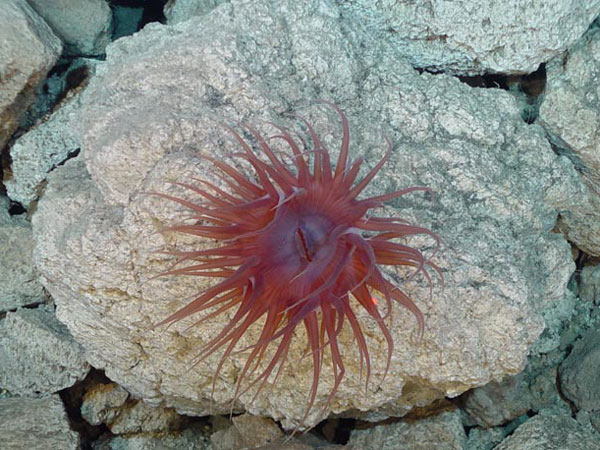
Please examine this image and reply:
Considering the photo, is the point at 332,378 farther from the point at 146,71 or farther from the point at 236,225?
the point at 146,71

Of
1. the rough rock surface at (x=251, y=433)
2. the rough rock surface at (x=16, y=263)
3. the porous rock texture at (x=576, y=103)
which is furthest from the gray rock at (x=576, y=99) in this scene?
the rough rock surface at (x=16, y=263)

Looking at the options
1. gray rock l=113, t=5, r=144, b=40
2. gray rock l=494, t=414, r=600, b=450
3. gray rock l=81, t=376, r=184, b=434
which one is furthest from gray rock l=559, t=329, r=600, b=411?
gray rock l=113, t=5, r=144, b=40

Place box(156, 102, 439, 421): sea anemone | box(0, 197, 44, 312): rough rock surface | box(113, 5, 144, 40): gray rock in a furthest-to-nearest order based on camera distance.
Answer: box(113, 5, 144, 40): gray rock, box(0, 197, 44, 312): rough rock surface, box(156, 102, 439, 421): sea anemone

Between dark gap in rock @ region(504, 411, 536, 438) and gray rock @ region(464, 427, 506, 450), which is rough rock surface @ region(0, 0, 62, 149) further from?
dark gap in rock @ region(504, 411, 536, 438)

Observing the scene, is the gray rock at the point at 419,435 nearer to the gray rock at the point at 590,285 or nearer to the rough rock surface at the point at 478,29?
the gray rock at the point at 590,285

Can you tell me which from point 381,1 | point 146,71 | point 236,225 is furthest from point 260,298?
point 381,1

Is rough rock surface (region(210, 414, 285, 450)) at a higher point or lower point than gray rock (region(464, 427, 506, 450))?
lower

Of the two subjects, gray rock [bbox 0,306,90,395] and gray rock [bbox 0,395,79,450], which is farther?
gray rock [bbox 0,306,90,395]
